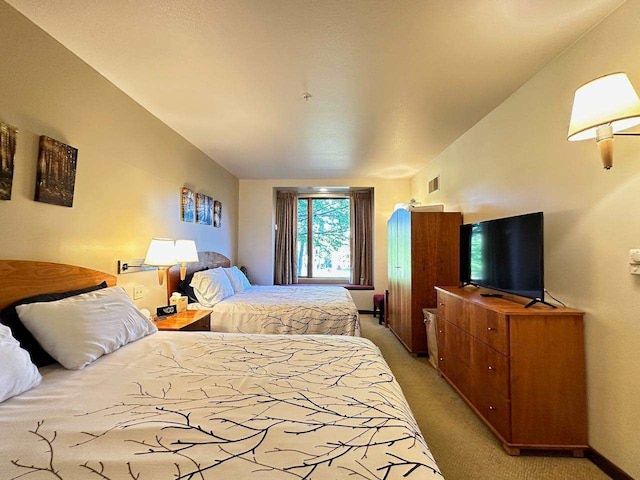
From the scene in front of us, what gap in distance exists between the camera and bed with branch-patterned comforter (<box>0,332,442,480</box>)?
77 cm

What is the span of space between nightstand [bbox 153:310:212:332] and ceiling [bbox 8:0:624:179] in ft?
6.17

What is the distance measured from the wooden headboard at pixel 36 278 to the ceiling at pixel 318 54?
4.49 feet

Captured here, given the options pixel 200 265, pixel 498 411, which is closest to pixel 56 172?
pixel 200 265

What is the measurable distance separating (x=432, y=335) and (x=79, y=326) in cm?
299

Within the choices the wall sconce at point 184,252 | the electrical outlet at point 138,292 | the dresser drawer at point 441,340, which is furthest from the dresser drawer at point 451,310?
the electrical outlet at point 138,292

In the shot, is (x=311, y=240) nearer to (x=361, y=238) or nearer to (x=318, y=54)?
(x=361, y=238)

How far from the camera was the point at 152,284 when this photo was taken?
282cm

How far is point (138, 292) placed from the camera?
2.59m

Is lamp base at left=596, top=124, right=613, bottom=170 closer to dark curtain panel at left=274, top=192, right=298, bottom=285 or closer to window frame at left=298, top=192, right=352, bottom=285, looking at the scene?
window frame at left=298, top=192, right=352, bottom=285

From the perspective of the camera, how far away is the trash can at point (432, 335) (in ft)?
10.1

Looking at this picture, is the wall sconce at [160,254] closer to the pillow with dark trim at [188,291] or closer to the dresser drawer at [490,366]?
the pillow with dark trim at [188,291]

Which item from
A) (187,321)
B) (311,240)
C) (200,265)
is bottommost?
(187,321)

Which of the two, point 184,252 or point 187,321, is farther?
point 184,252

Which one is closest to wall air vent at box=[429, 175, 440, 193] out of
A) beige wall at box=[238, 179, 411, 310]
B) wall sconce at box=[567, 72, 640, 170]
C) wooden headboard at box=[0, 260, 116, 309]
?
beige wall at box=[238, 179, 411, 310]
